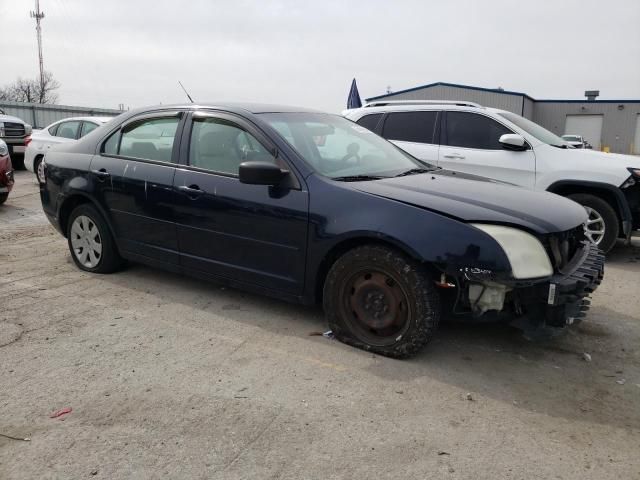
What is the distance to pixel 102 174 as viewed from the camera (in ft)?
16.2

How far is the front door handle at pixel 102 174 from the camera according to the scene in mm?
4895

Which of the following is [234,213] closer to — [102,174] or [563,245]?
[102,174]

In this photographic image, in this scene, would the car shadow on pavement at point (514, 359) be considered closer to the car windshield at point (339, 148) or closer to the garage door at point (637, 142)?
the car windshield at point (339, 148)

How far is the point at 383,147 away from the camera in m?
4.77

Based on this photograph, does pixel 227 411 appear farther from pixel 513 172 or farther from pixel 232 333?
pixel 513 172

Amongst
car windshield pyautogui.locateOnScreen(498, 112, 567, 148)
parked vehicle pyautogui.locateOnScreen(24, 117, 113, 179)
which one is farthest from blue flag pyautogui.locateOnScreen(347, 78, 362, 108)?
car windshield pyautogui.locateOnScreen(498, 112, 567, 148)

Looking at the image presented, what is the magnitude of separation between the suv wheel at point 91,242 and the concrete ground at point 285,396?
575 millimetres

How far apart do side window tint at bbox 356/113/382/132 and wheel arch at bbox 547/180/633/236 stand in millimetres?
2532

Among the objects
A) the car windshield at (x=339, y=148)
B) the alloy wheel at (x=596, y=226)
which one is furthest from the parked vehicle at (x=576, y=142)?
the car windshield at (x=339, y=148)

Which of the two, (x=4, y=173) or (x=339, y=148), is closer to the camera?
(x=339, y=148)

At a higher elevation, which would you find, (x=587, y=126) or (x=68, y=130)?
(x=587, y=126)

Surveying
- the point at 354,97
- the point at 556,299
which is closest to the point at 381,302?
the point at 556,299

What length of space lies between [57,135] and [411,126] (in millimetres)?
8340

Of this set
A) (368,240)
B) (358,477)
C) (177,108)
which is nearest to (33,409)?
(358,477)
